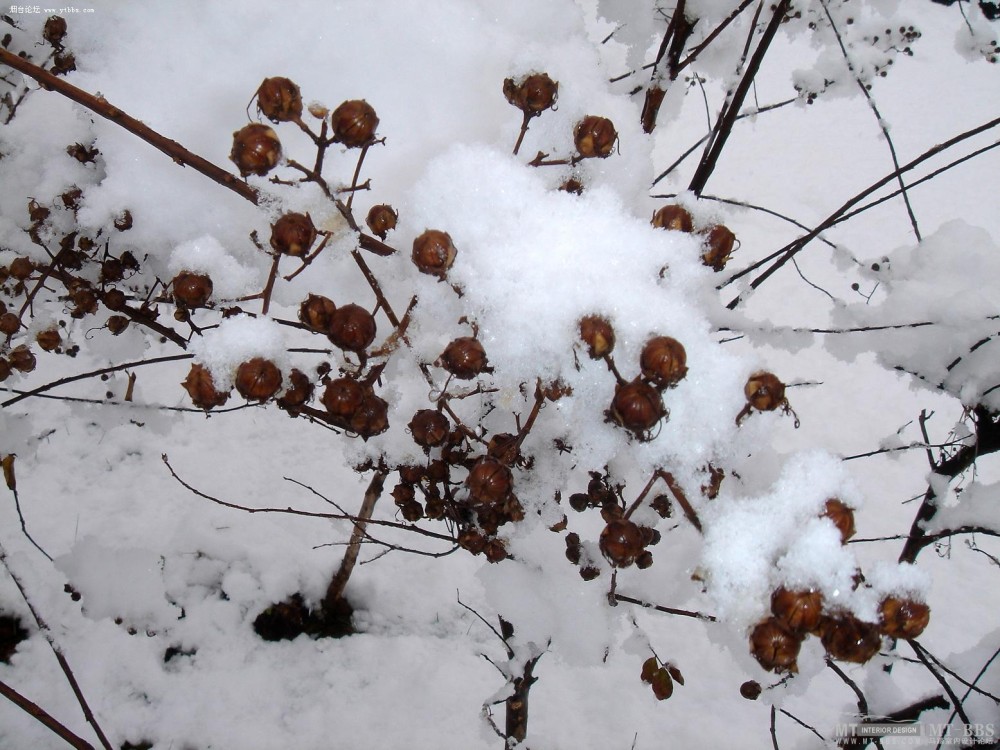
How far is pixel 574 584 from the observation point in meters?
1.21

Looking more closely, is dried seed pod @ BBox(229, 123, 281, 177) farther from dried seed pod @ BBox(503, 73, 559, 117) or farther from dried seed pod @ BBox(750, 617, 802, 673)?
dried seed pod @ BBox(750, 617, 802, 673)

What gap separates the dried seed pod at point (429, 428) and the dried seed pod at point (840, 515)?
0.49m

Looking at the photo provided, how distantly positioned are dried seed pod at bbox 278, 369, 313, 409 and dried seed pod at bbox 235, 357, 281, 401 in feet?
0.11

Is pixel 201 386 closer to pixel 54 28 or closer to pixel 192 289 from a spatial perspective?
pixel 192 289

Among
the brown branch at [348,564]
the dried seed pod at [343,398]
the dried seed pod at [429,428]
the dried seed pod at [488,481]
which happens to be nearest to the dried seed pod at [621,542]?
the dried seed pod at [488,481]

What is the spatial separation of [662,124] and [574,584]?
3.94 ft

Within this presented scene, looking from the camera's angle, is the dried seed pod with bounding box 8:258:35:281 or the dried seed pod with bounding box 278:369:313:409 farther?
the dried seed pod with bounding box 8:258:35:281

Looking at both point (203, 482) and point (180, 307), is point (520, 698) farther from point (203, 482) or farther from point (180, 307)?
point (203, 482)

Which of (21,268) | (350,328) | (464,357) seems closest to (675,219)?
(464,357)

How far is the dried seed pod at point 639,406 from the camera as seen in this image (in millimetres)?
670

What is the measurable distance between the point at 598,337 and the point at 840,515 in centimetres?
34

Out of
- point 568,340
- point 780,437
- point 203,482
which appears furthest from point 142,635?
point 780,437

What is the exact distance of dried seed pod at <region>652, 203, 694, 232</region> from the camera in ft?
2.77

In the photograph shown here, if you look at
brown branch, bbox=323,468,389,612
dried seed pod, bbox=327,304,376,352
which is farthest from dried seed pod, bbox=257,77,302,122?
brown branch, bbox=323,468,389,612
